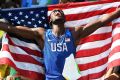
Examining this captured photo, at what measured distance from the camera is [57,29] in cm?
760

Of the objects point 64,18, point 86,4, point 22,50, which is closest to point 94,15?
point 86,4

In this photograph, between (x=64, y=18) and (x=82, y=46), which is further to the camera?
(x=82, y=46)

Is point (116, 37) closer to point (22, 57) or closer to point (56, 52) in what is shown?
point (56, 52)

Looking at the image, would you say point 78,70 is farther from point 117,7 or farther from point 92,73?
point 117,7

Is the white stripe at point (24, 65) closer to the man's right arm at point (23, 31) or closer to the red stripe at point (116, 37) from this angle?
Result: the man's right arm at point (23, 31)

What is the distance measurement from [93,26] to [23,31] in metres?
0.99

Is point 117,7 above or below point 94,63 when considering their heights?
above

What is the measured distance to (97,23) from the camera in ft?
25.3

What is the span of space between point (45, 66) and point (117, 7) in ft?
4.43

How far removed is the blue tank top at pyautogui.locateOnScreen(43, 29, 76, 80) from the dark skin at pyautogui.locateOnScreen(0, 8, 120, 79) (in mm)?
90

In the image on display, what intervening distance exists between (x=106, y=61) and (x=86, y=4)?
2.90 feet

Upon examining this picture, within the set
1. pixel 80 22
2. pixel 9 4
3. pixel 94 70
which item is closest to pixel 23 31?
pixel 80 22

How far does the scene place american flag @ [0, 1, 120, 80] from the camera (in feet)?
25.5

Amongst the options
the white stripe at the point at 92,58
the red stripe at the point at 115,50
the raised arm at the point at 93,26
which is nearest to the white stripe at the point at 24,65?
the white stripe at the point at 92,58
